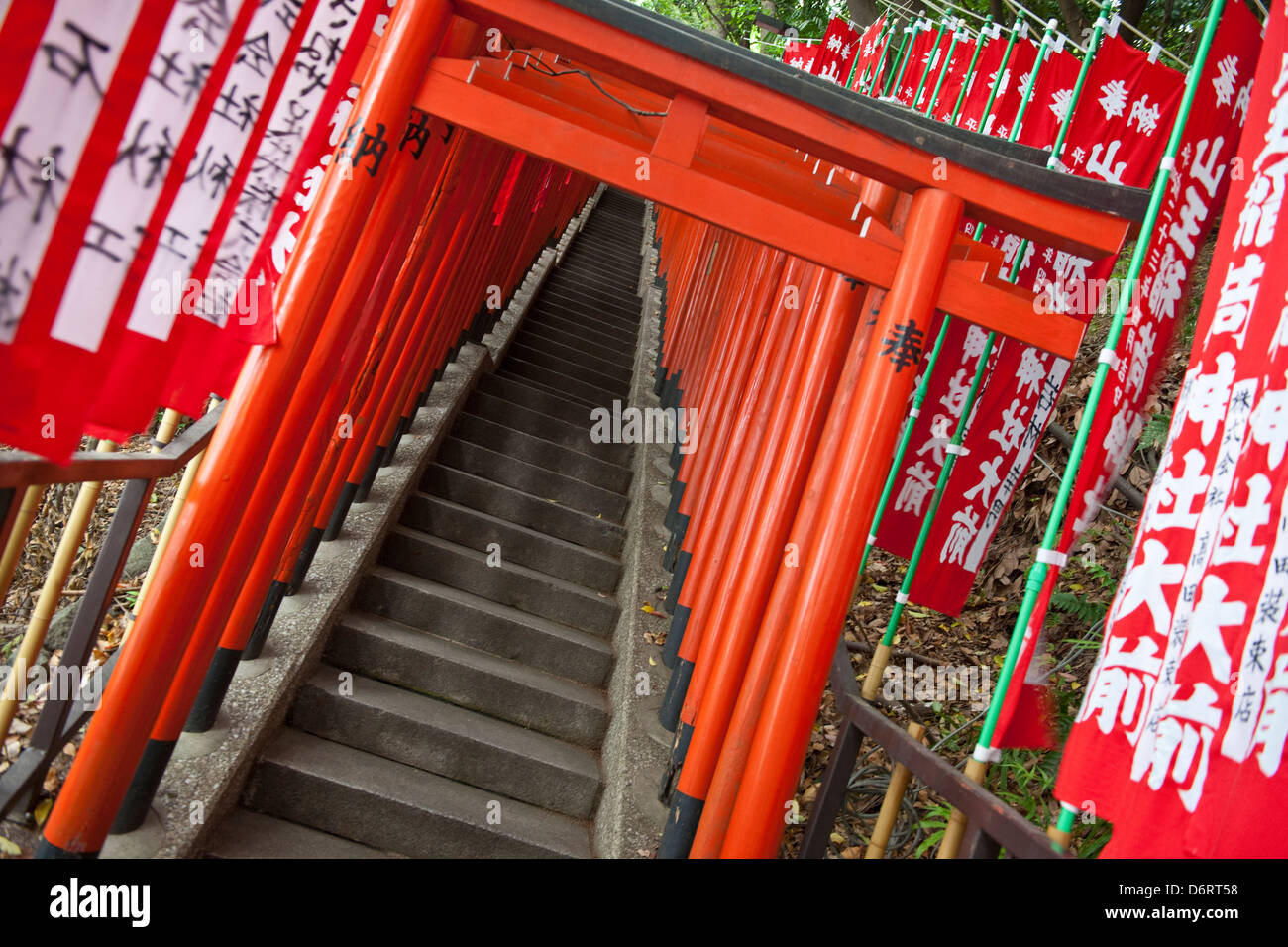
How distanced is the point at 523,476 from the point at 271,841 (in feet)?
13.1

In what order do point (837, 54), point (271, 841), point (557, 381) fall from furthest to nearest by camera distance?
point (557, 381) < point (837, 54) < point (271, 841)

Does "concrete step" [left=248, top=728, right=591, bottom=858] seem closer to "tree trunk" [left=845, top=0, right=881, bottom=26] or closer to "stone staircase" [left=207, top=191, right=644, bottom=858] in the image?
"stone staircase" [left=207, top=191, right=644, bottom=858]

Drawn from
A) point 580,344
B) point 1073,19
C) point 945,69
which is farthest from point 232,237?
point 1073,19

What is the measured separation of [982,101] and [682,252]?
713cm

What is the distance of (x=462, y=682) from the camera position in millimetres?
5672

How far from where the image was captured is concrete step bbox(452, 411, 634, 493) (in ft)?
27.2

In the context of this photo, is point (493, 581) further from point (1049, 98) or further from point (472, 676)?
point (1049, 98)

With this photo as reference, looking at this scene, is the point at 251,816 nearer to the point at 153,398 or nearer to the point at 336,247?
the point at 153,398

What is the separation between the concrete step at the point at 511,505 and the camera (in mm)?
7414

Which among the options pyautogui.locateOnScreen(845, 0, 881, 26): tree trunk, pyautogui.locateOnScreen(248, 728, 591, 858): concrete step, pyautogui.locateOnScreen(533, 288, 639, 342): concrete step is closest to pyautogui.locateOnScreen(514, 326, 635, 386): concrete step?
pyautogui.locateOnScreen(533, 288, 639, 342): concrete step

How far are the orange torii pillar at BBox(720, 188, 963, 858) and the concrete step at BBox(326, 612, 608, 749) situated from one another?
2.37 m

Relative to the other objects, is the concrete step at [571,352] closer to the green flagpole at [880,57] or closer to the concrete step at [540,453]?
the concrete step at [540,453]

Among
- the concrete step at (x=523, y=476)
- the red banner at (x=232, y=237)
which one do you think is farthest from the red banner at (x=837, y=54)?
the red banner at (x=232, y=237)
